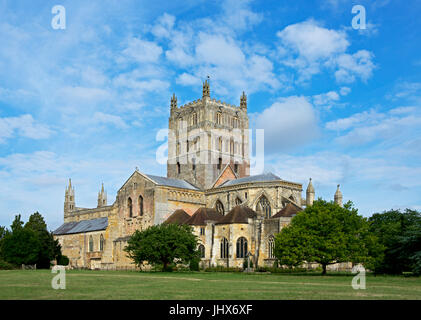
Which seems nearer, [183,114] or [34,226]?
[34,226]

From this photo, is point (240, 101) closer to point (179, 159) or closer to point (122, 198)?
A: point (179, 159)

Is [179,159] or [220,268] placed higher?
[179,159]

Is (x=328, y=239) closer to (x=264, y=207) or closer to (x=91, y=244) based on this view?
(x=264, y=207)

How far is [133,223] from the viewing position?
7531 centimetres

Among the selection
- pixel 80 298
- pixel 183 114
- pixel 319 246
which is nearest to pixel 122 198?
pixel 183 114

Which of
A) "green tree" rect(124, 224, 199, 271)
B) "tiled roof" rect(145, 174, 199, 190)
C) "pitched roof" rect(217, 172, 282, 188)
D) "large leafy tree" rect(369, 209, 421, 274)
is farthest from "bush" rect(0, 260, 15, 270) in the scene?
"large leafy tree" rect(369, 209, 421, 274)

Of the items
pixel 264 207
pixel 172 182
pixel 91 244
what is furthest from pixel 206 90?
pixel 91 244

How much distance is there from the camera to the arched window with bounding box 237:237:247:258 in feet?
205

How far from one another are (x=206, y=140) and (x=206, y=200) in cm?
1005

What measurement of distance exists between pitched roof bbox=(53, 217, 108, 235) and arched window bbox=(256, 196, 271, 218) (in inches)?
1189

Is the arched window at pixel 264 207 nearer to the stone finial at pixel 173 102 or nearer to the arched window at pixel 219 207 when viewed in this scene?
the arched window at pixel 219 207

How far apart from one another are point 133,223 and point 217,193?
13.1 metres

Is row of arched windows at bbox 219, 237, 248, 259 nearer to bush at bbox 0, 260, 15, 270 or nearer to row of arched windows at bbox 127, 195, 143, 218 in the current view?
row of arched windows at bbox 127, 195, 143, 218

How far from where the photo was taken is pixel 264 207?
69.5 m
